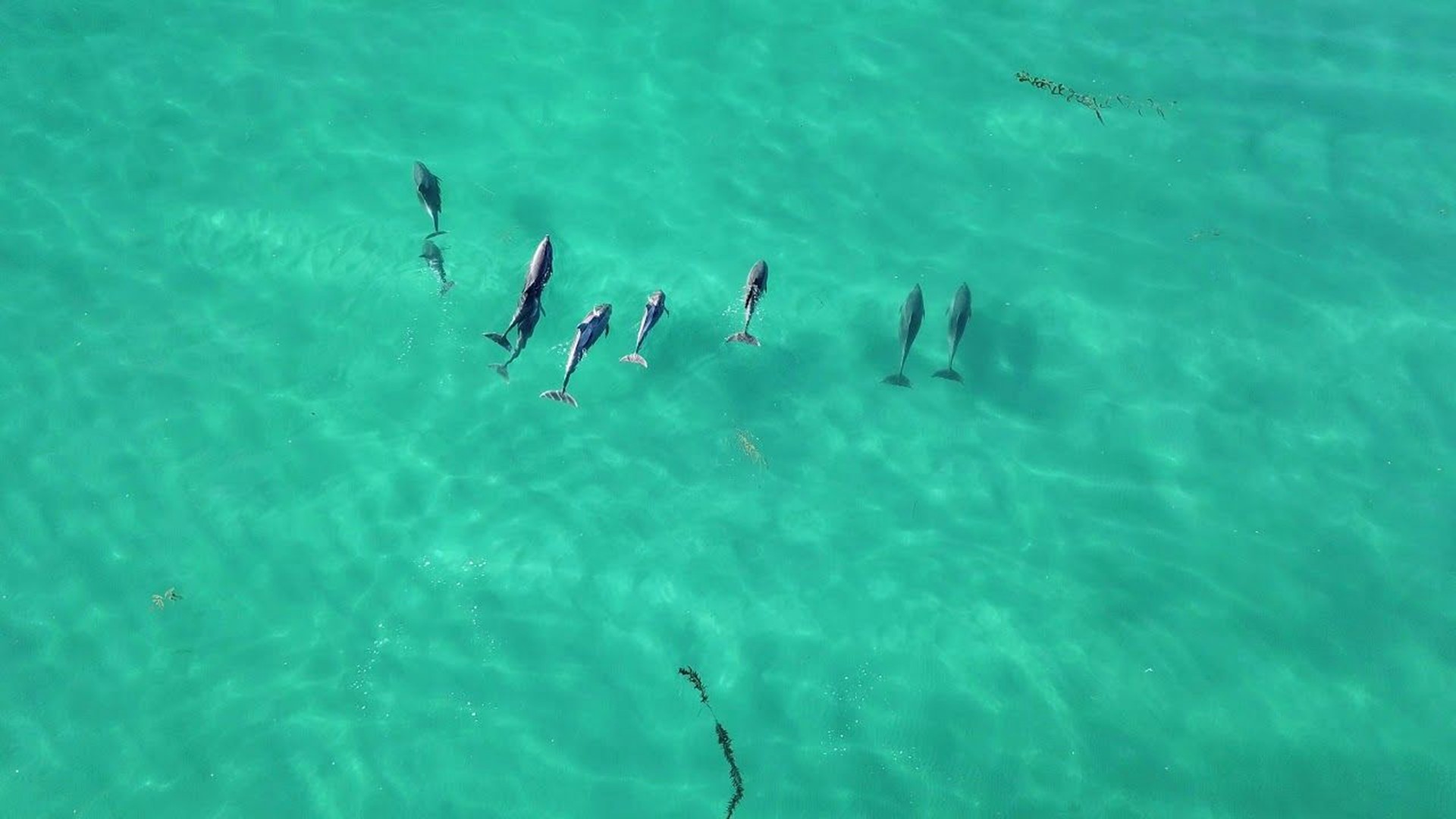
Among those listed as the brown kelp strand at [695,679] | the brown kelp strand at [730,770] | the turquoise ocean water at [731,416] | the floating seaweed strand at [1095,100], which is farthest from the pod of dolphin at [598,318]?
the floating seaweed strand at [1095,100]

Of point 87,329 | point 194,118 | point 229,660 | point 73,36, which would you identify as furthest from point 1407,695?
point 73,36

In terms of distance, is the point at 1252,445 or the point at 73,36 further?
the point at 73,36

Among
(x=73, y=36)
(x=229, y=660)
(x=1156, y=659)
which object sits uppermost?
(x=73, y=36)

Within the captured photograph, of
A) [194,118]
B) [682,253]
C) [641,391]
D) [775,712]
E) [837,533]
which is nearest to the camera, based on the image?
[775,712]

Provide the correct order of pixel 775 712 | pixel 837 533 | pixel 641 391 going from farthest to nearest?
1. pixel 641 391
2. pixel 837 533
3. pixel 775 712

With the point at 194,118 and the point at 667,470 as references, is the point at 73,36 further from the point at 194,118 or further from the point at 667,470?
the point at 667,470

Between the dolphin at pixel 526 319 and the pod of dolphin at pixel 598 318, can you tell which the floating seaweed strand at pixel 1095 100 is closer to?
the pod of dolphin at pixel 598 318

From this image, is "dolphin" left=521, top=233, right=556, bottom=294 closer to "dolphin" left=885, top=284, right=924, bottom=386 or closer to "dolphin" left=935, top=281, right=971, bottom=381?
"dolphin" left=885, top=284, right=924, bottom=386

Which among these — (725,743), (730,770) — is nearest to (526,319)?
(725,743)
